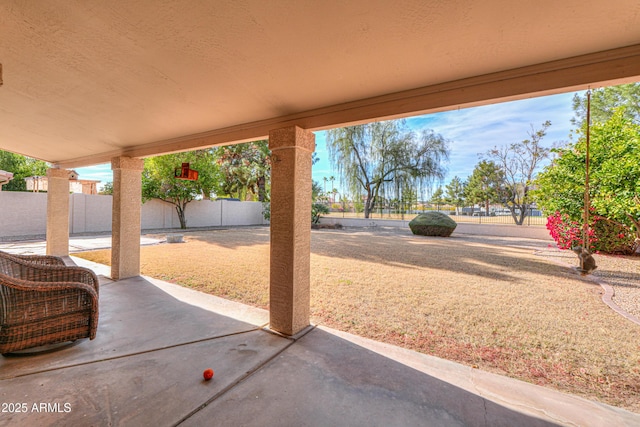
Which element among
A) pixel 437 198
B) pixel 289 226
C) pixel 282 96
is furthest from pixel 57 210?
pixel 437 198

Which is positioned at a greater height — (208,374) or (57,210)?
(57,210)

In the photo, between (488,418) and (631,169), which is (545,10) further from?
(631,169)

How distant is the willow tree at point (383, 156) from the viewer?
16078 mm

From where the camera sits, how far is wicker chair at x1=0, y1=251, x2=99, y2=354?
2.13 meters

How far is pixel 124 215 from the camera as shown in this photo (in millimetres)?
4512

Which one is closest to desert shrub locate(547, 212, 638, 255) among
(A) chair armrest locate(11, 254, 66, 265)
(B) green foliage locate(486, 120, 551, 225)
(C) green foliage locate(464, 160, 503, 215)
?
(B) green foliage locate(486, 120, 551, 225)

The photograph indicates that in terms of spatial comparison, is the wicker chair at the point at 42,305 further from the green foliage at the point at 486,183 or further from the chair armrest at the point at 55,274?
the green foliage at the point at 486,183

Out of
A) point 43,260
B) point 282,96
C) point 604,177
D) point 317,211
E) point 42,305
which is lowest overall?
point 42,305

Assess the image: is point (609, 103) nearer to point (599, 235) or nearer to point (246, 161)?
point (599, 235)

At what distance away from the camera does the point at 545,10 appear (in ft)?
4.26

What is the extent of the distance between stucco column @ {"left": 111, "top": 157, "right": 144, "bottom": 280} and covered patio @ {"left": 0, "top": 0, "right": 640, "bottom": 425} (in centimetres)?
147

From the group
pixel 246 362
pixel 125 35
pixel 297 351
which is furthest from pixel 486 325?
pixel 125 35

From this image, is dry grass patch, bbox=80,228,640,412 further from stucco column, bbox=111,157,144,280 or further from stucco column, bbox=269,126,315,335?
stucco column, bbox=111,157,144,280

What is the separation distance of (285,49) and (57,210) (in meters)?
7.34
